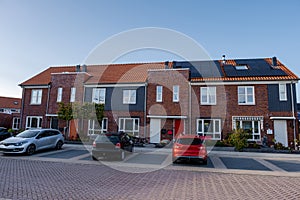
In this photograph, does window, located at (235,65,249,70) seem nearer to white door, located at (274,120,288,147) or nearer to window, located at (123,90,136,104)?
white door, located at (274,120,288,147)

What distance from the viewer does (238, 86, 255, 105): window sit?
1942cm

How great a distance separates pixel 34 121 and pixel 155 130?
1359cm

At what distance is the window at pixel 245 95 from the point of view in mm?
19425

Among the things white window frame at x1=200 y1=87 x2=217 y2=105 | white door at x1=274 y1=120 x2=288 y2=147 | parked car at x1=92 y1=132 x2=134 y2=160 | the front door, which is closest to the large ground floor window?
white door at x1=274 y1=120 x2=288 y2=147

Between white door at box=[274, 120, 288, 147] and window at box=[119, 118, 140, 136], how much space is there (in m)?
12.0

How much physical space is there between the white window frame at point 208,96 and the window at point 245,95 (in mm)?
2198

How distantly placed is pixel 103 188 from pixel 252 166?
7.85m

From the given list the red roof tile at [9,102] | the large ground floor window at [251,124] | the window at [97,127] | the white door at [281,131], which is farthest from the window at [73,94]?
the red roof tile at [9,102]

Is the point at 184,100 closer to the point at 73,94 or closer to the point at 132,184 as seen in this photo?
the point at 73,94

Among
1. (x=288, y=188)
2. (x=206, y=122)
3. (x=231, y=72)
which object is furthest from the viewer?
(x=231, y=72)

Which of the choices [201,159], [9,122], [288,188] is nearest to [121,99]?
[201,159]

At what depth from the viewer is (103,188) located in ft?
21.8

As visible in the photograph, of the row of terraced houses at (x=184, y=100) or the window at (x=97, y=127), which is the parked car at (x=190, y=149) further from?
the window at (x=97, y=127)

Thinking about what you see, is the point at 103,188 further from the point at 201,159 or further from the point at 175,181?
the point at 201,159
